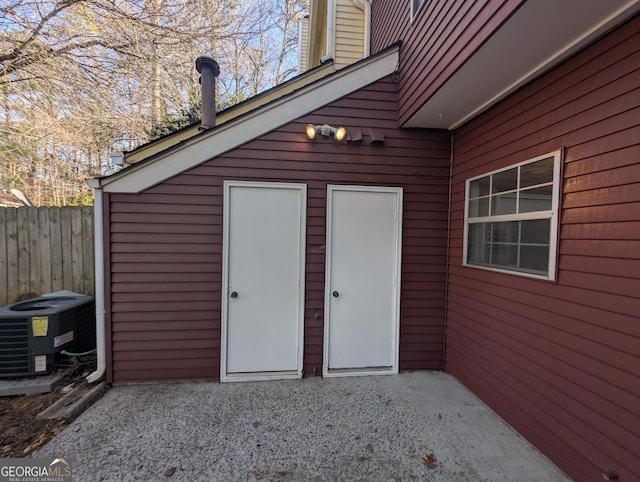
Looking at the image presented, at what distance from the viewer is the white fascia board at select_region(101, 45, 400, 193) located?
2.82 meters

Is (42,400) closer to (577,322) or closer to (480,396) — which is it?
(480,396)

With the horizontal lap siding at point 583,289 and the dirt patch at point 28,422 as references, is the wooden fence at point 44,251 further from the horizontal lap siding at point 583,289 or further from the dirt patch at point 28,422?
the horizontal lap siding at point 583,289

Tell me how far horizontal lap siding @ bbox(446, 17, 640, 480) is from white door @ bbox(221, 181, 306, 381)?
2037 millimetres

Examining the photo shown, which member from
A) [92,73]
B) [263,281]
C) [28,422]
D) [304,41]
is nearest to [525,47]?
[263,281]

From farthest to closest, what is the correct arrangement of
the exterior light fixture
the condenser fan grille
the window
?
the exterior light fixture, the condenser fan grille, the window

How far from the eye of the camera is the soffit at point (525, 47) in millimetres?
1495

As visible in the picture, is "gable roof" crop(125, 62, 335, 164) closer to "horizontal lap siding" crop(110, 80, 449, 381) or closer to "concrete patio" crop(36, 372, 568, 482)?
"horizontal lap siding" crop(110, 80, 449, 381)

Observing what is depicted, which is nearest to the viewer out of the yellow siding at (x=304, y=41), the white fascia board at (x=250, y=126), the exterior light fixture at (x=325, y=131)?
the white fascia board at (x=250, y=126)

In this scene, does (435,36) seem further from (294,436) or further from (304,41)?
(304,41)

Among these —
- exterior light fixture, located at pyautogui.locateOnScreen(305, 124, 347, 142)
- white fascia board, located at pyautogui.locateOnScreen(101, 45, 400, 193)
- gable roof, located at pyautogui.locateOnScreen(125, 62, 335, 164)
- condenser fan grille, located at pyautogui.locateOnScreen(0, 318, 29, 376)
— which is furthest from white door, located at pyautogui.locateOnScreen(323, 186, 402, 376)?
condenser fan grille, located at pyautogui.locateOnScreen(0, 318, 29, 376)

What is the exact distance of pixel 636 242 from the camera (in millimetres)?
1520

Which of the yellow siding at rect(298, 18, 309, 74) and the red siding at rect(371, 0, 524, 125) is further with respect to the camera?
the yellow siding at rect(298, 18, 309, 74)

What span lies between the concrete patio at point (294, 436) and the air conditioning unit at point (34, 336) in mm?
790

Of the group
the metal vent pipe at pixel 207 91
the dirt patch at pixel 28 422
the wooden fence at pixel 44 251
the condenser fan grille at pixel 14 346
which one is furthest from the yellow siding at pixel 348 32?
the dirt patch at pixel 28 422
